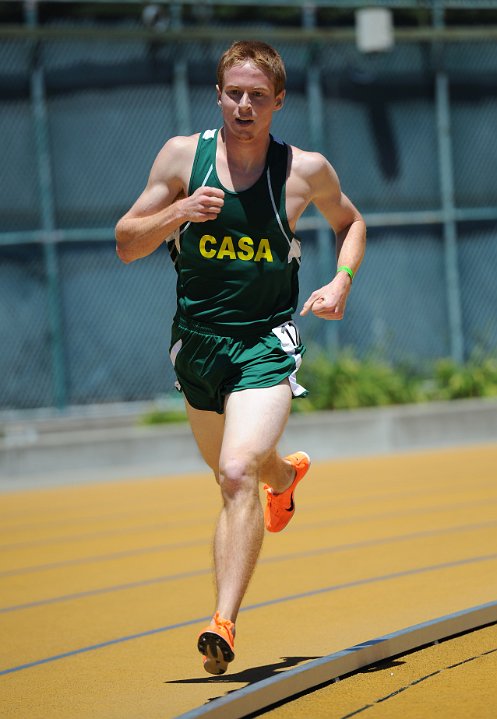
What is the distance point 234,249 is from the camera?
18.0 feet

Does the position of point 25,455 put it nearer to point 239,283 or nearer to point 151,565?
point 151,565

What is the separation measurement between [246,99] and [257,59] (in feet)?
0.57

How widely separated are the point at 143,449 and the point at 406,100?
7967mm

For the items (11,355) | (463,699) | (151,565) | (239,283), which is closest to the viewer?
(463,699)

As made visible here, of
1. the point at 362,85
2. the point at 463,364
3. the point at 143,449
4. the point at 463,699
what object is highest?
the point at 362,85

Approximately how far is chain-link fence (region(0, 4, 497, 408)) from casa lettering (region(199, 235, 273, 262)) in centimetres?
1235

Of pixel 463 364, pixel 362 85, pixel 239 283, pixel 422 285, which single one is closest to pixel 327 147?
pixel 362 85

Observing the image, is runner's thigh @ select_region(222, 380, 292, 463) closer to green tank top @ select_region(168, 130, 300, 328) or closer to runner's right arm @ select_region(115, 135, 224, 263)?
green tank top @ select_region(168, 130, 300, 328)

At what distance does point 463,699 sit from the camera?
4.69m

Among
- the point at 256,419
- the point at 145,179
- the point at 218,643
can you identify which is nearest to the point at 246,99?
the point at 256,419

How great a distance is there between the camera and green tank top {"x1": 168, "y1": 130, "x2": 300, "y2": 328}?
5.48 m

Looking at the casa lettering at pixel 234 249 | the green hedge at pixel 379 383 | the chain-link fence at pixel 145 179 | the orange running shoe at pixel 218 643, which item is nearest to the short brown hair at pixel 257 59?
the casa lettering at pixel 234 249

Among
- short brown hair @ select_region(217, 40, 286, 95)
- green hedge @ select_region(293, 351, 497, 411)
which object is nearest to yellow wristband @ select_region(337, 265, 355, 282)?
short brown hair @ select_region(217, 40, 286, 95)

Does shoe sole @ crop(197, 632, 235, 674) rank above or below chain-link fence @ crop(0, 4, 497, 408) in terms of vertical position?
below
